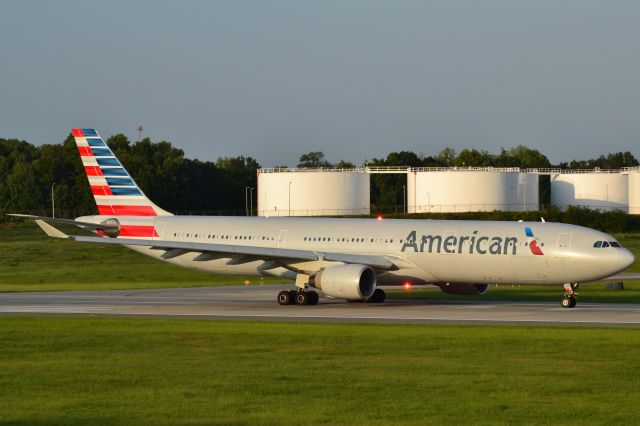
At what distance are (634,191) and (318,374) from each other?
11454 centimetres

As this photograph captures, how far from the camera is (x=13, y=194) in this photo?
451ft

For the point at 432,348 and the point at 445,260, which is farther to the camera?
the point at 445,260

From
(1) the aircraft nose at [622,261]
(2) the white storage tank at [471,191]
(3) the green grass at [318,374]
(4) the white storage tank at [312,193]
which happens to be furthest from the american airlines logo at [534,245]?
(4) the white storage tank at [312,193]

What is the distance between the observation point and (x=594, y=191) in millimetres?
131250

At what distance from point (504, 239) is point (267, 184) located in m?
82.5

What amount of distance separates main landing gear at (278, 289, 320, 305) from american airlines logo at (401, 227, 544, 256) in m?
4.17

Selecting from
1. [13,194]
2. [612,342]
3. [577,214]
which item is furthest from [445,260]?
[13,194]

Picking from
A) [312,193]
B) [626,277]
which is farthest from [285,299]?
[312,193]

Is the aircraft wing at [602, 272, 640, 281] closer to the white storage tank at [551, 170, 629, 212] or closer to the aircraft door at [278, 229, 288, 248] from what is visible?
the aircraft door at [278, 229, 288, 248]

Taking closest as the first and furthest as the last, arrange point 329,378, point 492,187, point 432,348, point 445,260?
point 329,378 → point 432,348 → point 445,260 → point 492,187

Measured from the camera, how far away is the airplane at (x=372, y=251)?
40.5 m

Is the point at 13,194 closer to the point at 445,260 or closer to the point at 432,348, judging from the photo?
the point at 445,260

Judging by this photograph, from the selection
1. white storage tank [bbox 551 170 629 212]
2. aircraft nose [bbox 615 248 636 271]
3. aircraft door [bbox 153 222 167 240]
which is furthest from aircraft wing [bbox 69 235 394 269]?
white storage tank [bbox 551 170 629 212]

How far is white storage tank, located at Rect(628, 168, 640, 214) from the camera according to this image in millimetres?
129875
